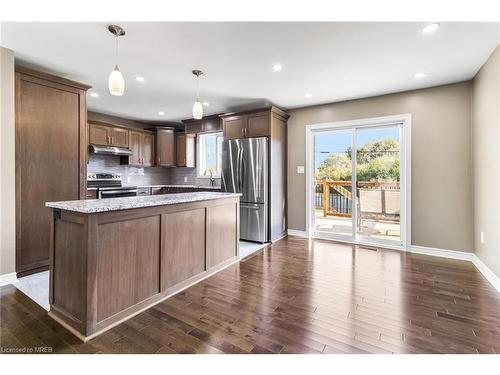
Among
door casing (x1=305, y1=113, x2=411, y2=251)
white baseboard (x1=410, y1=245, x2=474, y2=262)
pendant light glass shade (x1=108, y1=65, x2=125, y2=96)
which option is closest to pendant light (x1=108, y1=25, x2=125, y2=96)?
pendant light glass shade (x1=108, y1=65, x2=125, y2=96)

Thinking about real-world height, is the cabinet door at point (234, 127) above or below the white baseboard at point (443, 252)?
above

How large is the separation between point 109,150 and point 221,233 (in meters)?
3.45

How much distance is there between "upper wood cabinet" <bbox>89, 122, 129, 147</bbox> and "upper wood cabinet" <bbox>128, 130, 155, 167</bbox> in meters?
0.16

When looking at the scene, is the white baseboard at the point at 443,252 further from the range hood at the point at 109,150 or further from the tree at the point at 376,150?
the range hood at the point at 109,150

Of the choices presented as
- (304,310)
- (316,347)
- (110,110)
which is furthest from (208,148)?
(316,347)

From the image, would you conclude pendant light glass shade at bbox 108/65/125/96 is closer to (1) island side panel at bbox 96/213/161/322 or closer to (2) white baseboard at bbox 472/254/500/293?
(1) island side panel at bbox 96/213/161/322

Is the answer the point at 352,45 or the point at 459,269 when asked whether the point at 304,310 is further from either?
the point at 352,45

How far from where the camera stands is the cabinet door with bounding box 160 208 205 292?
2334mm

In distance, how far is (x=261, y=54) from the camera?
2707 millimetres

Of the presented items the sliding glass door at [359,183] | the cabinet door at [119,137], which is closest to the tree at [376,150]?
the sliding glass door at [359,183]

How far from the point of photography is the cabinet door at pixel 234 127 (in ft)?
15.3

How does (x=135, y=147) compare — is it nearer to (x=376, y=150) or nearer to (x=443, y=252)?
(x=376, y=150)

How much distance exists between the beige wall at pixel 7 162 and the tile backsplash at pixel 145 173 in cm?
261
